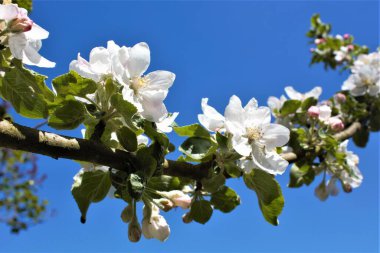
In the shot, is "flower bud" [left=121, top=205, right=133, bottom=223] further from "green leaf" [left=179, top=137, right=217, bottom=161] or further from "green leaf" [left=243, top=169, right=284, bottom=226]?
"green leaf" [left=243, top=169, right=284, bottom=226]

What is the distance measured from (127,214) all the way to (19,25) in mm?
646

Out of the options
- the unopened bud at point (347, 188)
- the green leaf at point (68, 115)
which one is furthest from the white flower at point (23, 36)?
the unopened bud at point (347, 188)

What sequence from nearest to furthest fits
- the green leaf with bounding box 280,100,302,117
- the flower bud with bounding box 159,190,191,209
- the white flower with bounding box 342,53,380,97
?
the flower bud with bounding box 159,190,191,209 < the green leaf with bounding box 280,100,302,117 < the white flower with bounding box 342,53,380,97

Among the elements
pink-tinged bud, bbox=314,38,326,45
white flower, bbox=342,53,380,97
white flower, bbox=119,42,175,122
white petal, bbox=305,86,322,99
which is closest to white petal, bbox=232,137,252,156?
white flower, bbox=119,42,175,122

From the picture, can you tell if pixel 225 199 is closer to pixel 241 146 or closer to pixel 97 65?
pixel 241 146

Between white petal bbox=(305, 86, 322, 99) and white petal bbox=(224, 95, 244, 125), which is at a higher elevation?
white petal bbox=(305, 86, 322, 99)

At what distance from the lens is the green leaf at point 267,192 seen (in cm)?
140

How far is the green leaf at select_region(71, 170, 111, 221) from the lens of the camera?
1.30m

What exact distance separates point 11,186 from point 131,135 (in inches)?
219

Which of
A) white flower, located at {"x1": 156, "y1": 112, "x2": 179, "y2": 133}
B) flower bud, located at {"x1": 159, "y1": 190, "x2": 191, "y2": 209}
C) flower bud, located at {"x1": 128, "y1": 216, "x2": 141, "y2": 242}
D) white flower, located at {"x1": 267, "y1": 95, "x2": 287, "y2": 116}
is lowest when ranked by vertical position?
flower bud, located at {"x1": 128, "y1": 216, "x2": 141, "y2": 242}

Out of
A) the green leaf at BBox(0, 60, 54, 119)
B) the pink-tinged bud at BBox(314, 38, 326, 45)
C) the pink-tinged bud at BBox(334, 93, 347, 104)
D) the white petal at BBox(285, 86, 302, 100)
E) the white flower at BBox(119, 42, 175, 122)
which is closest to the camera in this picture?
the green leaf at BBox(0, 60, 54, 119)

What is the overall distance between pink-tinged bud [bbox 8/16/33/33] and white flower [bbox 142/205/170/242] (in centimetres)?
67

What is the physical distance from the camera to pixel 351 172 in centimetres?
234

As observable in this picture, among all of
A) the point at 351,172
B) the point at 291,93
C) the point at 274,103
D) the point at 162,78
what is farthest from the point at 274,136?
the point at 291,93
